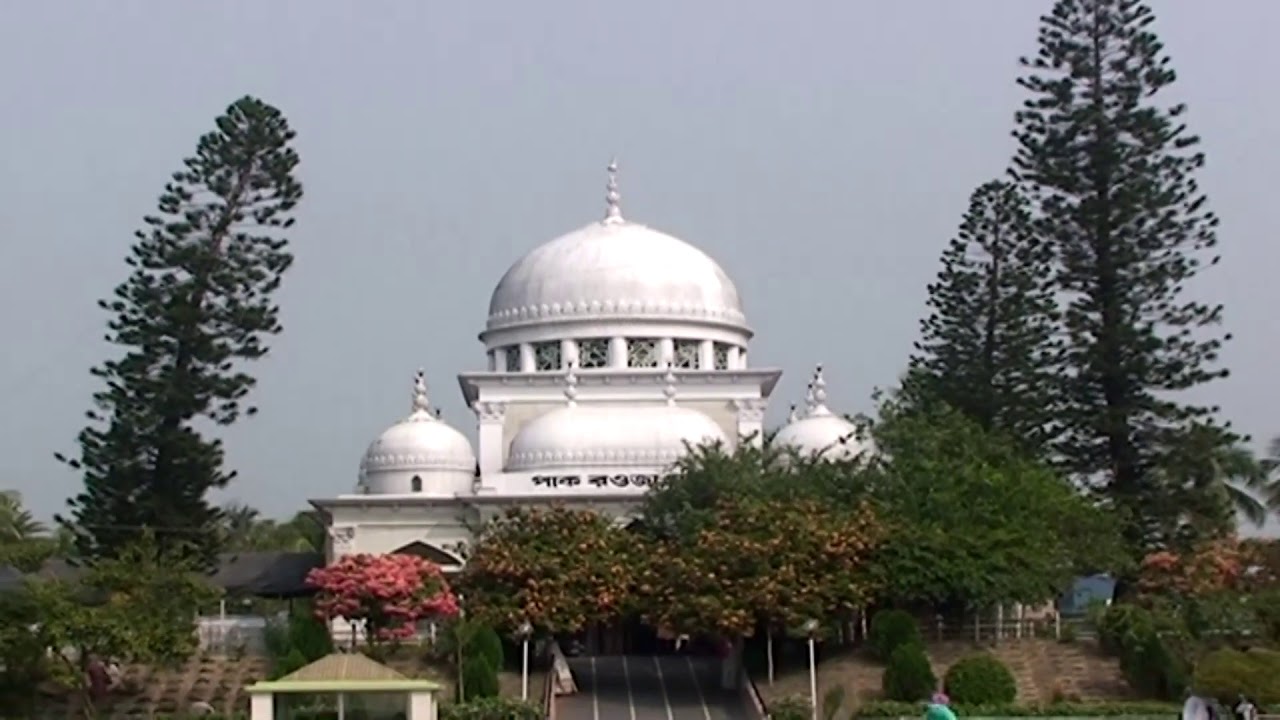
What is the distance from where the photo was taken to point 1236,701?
2166 cm

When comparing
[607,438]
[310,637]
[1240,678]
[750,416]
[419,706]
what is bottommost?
[419,706]

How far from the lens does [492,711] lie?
25.4 m

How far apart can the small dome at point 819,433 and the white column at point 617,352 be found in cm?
339

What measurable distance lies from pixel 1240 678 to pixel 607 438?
16461mm

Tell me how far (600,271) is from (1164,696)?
55.4ft

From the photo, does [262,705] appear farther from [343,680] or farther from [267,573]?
[267,573]

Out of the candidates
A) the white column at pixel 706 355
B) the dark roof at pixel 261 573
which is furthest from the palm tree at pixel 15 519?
the white column at pixel 706 355

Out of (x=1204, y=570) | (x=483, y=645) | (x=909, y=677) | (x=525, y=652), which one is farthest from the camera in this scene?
(x=1204, y=570)

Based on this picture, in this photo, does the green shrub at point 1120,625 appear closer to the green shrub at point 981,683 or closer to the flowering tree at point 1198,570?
the flowering tree at point 1198,570

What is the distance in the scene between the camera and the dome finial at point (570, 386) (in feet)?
126

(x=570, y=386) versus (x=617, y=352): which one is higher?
(x=617, y=352)

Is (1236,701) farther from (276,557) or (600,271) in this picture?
(276,557)

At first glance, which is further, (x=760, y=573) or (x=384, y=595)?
(x=384, y=595)

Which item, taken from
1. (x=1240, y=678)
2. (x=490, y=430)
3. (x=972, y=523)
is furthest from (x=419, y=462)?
(x=1240, y=678)
